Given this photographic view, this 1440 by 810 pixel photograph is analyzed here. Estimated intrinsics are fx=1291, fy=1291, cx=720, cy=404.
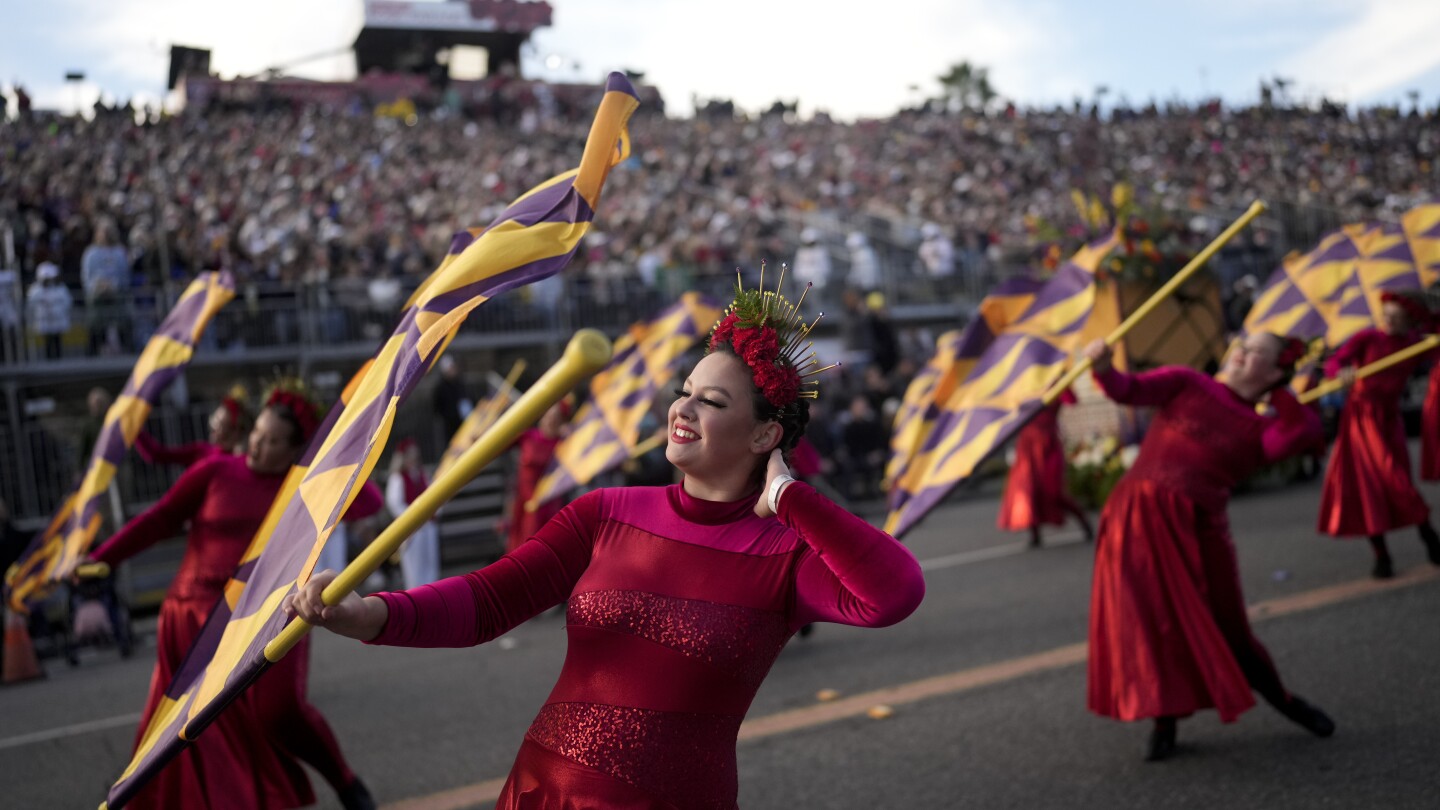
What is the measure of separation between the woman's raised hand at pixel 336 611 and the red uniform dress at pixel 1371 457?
7.38 m

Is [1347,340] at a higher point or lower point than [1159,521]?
higher

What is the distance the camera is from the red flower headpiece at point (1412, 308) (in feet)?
26.7

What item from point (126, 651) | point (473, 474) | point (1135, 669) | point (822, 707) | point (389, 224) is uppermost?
point (389, 224)

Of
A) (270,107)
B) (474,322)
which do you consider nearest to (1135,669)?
(474,322)

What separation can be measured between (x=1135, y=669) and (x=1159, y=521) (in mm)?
594

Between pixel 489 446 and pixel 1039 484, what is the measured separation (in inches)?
391

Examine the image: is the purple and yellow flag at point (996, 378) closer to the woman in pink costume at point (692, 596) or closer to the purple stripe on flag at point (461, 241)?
the purple stripe on flag at point (461, 241)

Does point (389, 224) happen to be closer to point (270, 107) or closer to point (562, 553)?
point (270, 107)

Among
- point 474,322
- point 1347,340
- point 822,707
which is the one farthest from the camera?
point 474,322

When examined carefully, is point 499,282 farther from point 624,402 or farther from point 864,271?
point 864,271

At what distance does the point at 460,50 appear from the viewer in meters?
37.2

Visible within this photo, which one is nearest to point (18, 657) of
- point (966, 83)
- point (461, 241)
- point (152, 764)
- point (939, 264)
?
point (461, 241)

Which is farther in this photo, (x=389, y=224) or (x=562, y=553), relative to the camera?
(x=389, y=224)

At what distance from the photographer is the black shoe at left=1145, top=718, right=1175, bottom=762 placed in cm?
505
